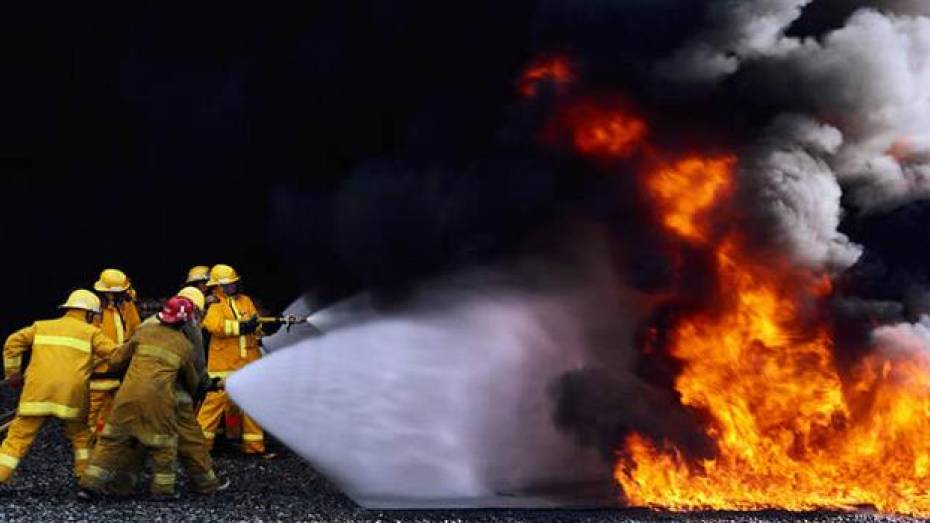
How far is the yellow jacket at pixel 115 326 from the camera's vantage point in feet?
28.6

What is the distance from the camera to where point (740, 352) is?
8188 millimetres

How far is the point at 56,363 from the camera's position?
8031 millimetres

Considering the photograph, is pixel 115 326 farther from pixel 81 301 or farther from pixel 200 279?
pixel 81 301

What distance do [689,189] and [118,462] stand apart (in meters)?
5.18

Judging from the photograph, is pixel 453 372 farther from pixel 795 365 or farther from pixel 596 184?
pixel 795 365

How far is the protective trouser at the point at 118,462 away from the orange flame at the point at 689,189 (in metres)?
4.49

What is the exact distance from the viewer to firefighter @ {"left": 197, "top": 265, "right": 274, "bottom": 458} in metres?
9.59

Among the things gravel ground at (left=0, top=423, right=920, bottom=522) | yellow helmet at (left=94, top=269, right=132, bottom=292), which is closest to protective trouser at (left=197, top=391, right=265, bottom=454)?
gravel ground at (left=0, top=423, right=920, bottom=522)

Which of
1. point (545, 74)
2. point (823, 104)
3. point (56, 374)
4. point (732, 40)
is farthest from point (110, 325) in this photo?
→ point (823, 104)

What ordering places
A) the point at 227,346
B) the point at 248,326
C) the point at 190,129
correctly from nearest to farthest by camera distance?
1. the point at 248,326
2. the point at 227,346
3. the point at 190,129

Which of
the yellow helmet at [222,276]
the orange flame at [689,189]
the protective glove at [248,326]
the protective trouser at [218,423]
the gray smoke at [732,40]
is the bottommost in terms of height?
the protective trouser at [218,423]

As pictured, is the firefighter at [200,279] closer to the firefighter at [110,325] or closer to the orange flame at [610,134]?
the firefighter at [110,325]

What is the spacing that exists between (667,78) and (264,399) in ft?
14.5

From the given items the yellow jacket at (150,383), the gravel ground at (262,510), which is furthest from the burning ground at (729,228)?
the yellow jacket at (150,383)
